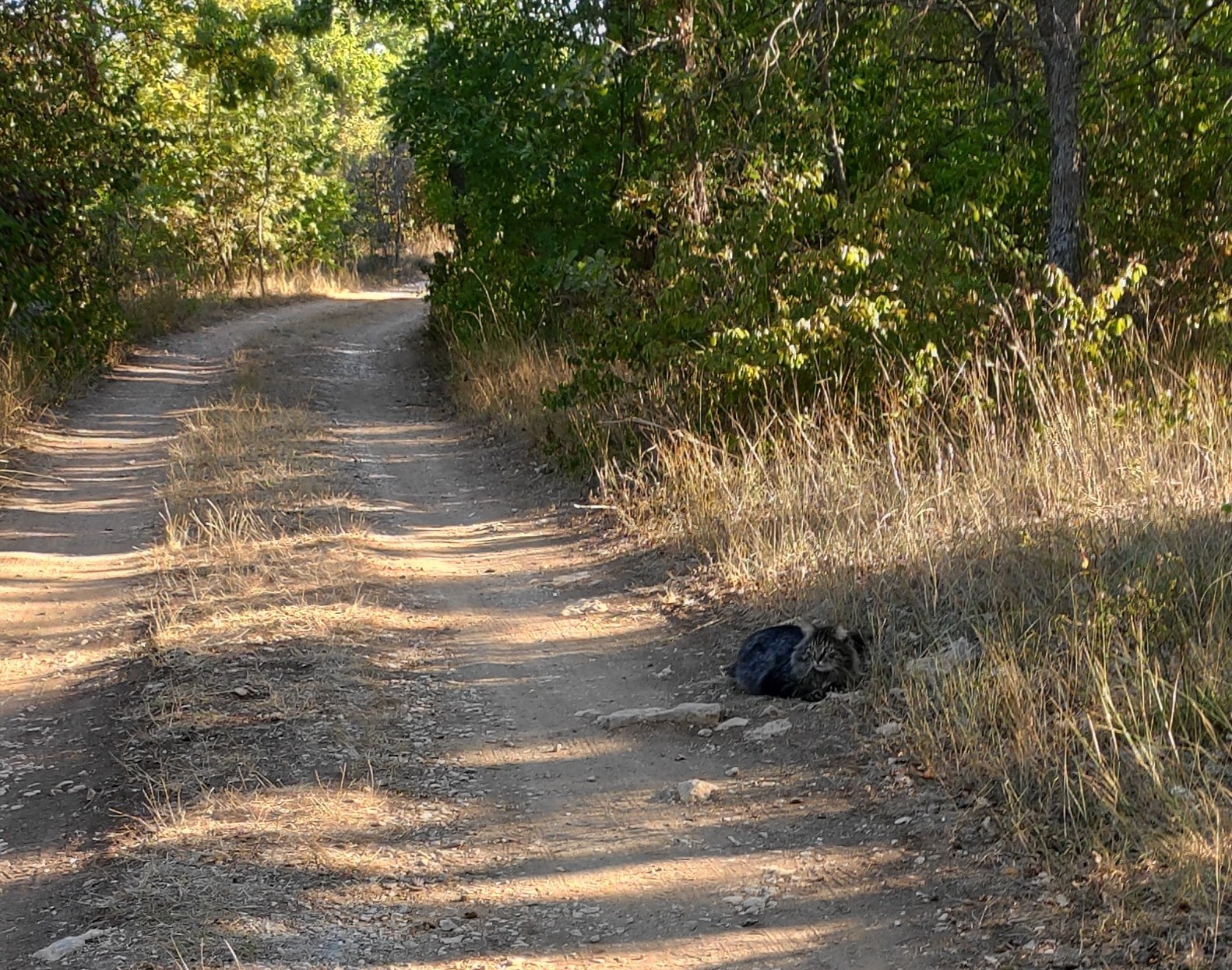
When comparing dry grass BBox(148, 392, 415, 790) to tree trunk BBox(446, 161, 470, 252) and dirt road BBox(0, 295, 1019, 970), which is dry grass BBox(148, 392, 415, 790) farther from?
tree trunk BBox(446, 161, 470, 252)

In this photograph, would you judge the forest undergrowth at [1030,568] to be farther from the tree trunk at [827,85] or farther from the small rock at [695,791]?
the tree trunk at [827,85]

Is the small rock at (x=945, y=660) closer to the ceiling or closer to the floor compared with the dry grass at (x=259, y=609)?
closer to the floor

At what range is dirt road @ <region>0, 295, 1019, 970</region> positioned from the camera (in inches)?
132

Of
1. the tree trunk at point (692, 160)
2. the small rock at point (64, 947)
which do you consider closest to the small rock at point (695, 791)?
the small rock at point (64, 947)

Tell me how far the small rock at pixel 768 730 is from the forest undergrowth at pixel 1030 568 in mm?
394

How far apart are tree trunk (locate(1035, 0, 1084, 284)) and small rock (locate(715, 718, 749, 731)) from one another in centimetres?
436

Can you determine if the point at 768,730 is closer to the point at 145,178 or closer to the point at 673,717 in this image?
the point at 673,717

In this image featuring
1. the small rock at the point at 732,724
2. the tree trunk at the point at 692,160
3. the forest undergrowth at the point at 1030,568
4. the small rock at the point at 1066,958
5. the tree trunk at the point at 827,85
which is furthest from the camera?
the tree trunk at the point at 692,160

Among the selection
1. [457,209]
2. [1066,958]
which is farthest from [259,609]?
[457,209]

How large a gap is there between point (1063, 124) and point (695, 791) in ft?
18.3

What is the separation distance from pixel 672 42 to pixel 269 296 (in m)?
18.7

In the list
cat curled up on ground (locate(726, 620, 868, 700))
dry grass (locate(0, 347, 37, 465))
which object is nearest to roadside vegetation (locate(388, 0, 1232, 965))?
cat curled up on ground (locate(726, 620, 868, 700))

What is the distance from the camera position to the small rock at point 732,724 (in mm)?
4715

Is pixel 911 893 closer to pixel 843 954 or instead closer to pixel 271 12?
pixel 843 954
